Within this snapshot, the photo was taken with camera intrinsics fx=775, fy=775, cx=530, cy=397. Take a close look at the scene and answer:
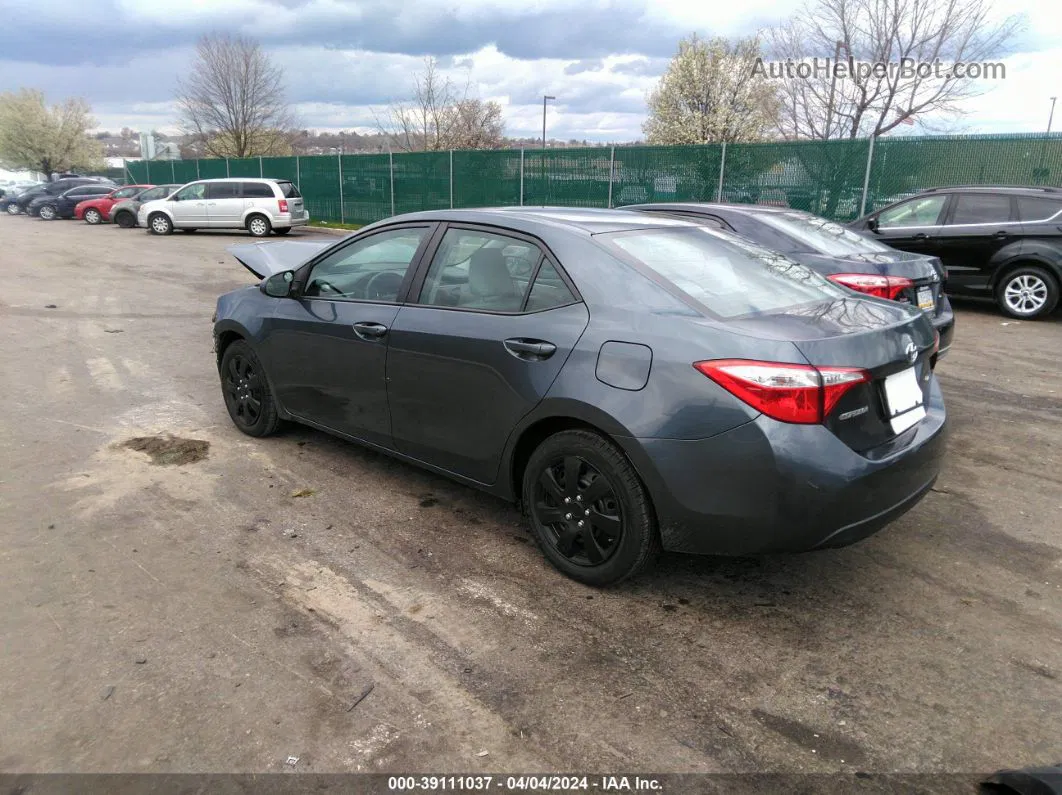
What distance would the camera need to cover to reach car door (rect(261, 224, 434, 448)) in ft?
13.7

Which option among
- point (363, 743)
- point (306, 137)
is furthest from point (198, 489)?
point (306, 137)

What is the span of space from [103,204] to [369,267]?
3110 centimetres

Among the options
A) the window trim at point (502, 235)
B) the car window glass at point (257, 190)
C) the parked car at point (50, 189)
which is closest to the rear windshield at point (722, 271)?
the window trim at point (502, 235)

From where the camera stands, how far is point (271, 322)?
16.0 ft

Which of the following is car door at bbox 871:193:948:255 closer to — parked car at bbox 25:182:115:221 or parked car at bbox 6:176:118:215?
parked car at bbox 25:182:115:221

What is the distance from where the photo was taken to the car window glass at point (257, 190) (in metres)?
23.2

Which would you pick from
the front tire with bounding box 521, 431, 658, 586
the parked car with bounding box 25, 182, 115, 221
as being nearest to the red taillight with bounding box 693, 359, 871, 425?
the front tire with bounding box 521, 431, 658, 586

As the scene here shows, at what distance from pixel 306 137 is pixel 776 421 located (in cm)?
5710

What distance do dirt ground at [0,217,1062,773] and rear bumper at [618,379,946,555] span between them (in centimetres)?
44

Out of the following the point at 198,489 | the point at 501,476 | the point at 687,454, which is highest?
the point at 687,454

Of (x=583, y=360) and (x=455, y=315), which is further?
(x=455, y=315)

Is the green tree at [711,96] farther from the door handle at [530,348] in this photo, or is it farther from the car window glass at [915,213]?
the door handle at [530,348]

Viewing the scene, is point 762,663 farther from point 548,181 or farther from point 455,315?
point 548,181

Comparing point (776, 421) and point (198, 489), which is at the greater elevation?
point (776, 421)
